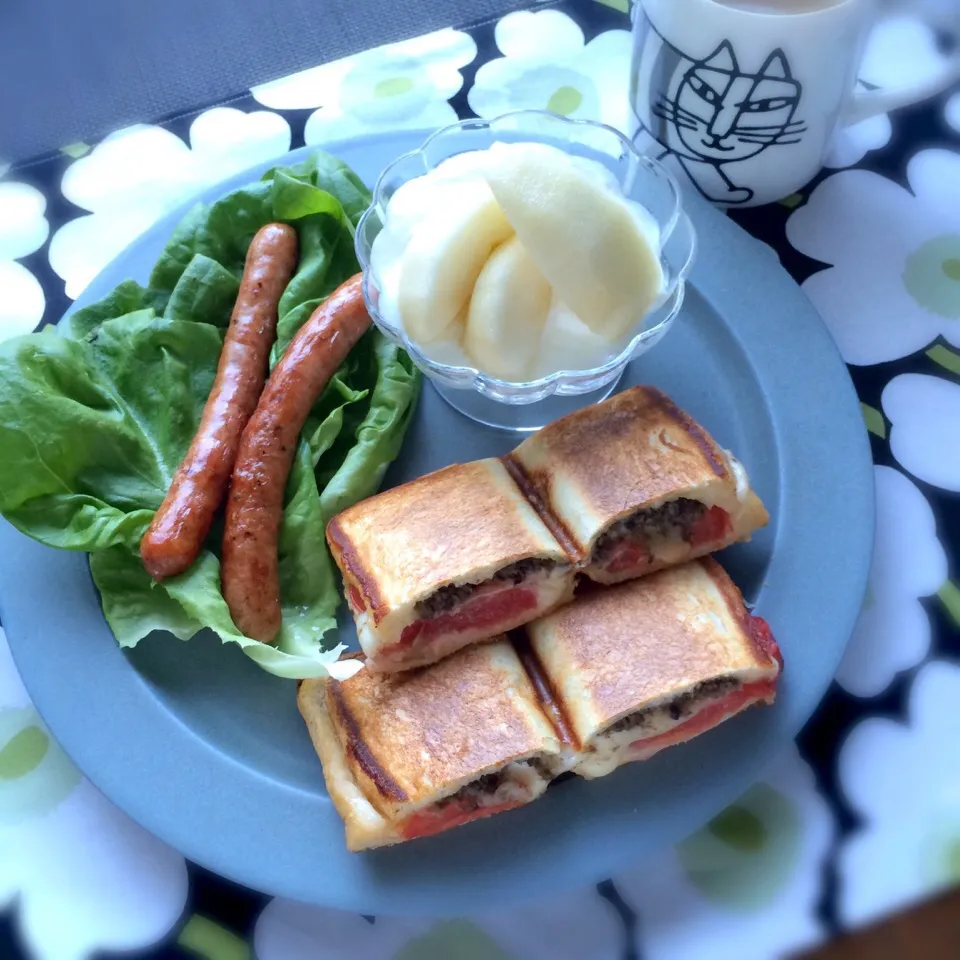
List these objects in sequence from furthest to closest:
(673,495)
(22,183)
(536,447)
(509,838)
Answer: (22,183), (536,447), (673,495), (509,838)

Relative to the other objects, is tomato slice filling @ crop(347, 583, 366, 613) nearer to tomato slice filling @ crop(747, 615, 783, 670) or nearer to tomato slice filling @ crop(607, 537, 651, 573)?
tomato slice filling @ crop(607, 537, 651, 573)

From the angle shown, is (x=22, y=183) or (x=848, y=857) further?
(x=22, y=183)

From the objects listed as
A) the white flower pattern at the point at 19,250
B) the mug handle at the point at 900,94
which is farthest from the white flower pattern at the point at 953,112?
the white flower pattern at the point at 19,250

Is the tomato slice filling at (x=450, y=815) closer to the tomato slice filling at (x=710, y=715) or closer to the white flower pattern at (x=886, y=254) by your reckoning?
the tomato slice filling at (x=710, y=715)

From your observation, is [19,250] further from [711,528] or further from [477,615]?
[711,528]

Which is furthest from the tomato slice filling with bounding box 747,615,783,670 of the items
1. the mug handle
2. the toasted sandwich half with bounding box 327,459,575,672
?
the mug handle

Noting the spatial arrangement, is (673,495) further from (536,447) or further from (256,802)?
(256,802)

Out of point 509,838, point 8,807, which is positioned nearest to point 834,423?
point 509,838
